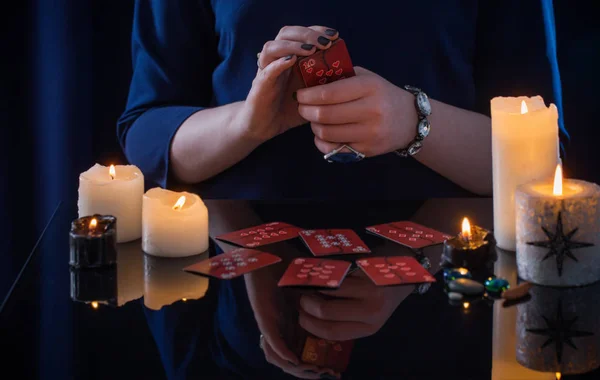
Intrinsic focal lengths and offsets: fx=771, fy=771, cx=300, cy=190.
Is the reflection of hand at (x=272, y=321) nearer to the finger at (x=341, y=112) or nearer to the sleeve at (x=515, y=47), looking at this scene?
the finger at (x=341, y=112)

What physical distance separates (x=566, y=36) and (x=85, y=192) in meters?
1.56

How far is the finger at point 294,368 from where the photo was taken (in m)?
0.60

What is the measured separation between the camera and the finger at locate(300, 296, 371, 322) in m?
0.72

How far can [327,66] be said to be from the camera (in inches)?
41.3

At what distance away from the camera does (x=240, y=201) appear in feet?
3.91

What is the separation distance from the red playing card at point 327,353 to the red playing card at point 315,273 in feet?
0.39

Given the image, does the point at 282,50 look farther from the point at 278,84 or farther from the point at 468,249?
the point at 468,249

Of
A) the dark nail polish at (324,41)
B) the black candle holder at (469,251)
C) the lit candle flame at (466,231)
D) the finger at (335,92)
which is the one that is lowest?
the black candle holder at (469,251)

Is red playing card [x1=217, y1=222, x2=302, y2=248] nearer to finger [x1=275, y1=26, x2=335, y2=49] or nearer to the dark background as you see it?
finger [x1=275, y1=26, x2=335, y2=49]

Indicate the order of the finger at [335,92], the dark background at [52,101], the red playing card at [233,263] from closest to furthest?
the red playing card at [233,263], the finger at [335,92], the dark background at [52,101]

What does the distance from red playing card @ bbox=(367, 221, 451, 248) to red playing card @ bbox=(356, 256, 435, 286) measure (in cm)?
7

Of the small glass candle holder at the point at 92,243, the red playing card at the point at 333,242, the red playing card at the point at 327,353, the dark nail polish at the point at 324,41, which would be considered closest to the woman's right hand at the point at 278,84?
the dark nail polish at the point at 324,41

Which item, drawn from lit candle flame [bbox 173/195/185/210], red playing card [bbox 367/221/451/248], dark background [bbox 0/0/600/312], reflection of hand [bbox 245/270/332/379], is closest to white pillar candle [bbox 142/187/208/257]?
lit candle flame [bbox 173/195/185/210]

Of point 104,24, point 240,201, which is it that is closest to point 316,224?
point 240,201
